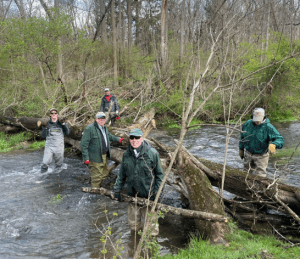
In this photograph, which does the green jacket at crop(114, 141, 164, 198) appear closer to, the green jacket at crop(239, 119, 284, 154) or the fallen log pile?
the fallen log pile

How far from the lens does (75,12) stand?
25.7m

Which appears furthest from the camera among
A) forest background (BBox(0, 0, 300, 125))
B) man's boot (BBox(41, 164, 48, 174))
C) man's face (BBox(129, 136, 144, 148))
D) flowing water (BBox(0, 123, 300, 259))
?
forest background (BBox(0, 0, 300, 125))

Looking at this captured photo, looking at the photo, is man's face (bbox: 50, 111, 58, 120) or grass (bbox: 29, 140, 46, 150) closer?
man's face (bbox: 50, 111, 58, 120)

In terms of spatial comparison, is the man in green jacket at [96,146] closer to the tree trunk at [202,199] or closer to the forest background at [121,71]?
the tree trunk at [202,199]

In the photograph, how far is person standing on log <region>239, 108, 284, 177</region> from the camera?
193 inches

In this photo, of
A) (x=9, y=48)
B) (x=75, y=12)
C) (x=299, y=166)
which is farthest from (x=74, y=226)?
(x=75, y=12)

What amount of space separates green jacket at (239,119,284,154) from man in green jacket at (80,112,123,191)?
319 cm

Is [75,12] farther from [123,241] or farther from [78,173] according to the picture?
[123,241]

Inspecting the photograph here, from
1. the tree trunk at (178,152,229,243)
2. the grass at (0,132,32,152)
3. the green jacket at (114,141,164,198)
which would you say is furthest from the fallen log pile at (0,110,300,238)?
the grass at (0,132,32,152)

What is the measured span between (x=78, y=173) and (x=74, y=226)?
3.21m

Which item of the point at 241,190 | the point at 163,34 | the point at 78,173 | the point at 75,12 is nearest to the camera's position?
the point at 241,190

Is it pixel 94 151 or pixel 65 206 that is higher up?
pixel 94 151

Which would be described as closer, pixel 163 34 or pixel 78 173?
pixel 78 173

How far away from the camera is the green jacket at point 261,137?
490 centimetres
